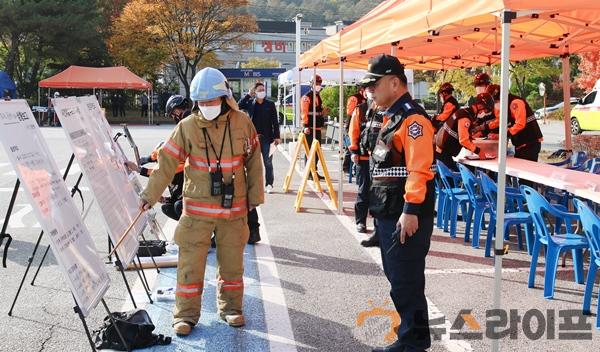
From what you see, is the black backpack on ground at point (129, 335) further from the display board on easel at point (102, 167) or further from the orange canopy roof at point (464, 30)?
the orange canopy roof at point (464, 30)

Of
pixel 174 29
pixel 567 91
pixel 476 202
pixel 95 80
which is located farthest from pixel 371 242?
pixel 174 29

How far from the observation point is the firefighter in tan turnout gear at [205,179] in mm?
4270

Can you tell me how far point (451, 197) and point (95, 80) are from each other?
99.0ft

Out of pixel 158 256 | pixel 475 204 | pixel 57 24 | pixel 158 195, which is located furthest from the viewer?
pixel 57 24

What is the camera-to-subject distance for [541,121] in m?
33.9

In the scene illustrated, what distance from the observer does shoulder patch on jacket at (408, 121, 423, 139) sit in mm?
3570

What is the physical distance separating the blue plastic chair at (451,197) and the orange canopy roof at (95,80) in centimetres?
2854

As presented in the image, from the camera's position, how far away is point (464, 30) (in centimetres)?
741

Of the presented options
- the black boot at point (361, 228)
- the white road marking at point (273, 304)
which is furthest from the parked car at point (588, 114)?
the white road marking at point (273, 304)

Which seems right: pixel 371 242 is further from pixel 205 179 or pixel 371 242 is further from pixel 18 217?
pixel 18 217

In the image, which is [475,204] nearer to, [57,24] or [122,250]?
[122,250]

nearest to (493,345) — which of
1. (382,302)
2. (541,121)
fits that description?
(382,302)

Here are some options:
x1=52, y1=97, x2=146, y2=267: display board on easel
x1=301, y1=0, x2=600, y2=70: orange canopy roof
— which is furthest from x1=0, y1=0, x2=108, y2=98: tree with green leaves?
x1=52, y1=97, x2=146, y2=267: display board on easel

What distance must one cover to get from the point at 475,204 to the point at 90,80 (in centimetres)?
3095
